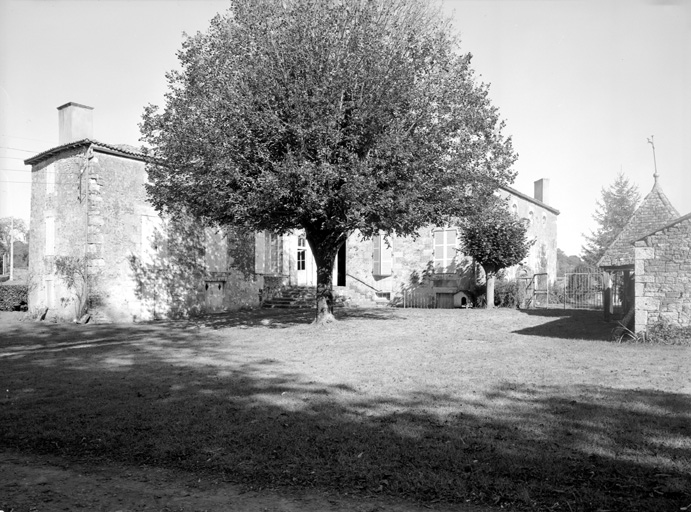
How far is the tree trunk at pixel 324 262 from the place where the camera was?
14914 millimetres

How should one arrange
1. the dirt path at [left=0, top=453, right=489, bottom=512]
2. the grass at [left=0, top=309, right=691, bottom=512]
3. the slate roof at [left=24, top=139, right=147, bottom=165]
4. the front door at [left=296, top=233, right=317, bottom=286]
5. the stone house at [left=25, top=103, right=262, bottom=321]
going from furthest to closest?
1. the front door at [left=296, top=233, right=317, bottom=286]
2. the stone house at [left=25, top=103, right=262, bottom=321]
3. the slate roof at [left=24, top=139, right=147, bottom=165]
4. the grass at [left=0, top=309, right=691, bottom=512]
5. the dirt path at [left=0, top=453, right=489, bottom=512]

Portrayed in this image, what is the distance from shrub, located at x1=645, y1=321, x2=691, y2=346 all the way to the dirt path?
378 inches

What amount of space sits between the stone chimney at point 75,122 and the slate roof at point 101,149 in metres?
0.55

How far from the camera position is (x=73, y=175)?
18562 millimetres

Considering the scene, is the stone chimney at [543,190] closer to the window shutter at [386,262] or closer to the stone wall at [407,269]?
the stone wall at [407,269]

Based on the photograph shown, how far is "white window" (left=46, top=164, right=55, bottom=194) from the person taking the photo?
1930 centimetres

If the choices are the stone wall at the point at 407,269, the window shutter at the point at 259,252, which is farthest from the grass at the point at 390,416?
the window shutter at the point at 259,252

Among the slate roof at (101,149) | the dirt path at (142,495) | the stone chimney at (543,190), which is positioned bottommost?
the dirt path at (142,495)

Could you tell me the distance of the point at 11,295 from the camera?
22.9 meters

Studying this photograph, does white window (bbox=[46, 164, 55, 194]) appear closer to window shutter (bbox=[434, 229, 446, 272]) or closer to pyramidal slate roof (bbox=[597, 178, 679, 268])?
window shutter (bbox=[434, 229, 446, 272])

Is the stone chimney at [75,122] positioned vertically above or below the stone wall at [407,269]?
above

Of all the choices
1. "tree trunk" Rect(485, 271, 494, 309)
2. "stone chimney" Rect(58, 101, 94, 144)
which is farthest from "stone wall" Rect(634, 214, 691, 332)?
"stone chimney" Rect(58, 101, 94, 144)

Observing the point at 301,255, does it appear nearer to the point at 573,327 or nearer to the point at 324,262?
the point at 324,262

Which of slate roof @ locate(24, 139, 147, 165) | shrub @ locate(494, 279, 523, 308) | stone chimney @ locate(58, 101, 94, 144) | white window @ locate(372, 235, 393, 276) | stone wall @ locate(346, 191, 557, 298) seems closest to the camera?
slate roof @ locate(24, 139, 147, 165)
